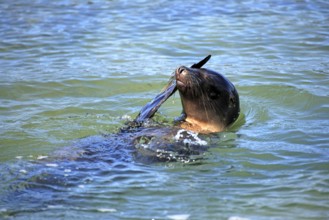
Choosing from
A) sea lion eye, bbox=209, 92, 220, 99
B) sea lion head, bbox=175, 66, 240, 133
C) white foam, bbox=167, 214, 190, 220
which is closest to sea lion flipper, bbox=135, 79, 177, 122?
sea lion head, bbox=175, 66, 240, 133

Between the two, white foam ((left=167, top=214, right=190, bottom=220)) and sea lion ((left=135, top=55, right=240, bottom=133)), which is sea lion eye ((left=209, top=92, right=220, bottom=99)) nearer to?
sea lion ((left=135, top=55, right=240, bottom=133))

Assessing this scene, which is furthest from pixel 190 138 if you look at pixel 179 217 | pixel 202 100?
pixel 179 217

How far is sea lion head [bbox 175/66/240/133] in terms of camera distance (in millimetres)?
6246

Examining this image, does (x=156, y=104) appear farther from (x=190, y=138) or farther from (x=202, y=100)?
(x=190, y=138)

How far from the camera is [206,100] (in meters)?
6.46

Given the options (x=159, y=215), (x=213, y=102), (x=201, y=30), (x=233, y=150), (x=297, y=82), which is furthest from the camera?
(x=201, y=30)

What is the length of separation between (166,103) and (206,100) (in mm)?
1588

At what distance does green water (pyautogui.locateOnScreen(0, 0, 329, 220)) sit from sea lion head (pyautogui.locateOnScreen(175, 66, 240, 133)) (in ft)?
0.90

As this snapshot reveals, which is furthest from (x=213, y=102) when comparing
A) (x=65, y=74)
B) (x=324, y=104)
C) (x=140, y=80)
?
(x=65, y=74)

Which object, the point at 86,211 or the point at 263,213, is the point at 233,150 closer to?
the point at 263,213

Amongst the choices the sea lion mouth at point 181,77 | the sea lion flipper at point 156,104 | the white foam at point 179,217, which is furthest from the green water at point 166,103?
the sea lion mouth at point 181,77

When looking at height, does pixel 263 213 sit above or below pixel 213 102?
below

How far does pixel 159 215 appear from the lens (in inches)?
185

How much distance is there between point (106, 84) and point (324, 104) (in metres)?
3.04
